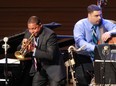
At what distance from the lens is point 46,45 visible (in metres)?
5.82

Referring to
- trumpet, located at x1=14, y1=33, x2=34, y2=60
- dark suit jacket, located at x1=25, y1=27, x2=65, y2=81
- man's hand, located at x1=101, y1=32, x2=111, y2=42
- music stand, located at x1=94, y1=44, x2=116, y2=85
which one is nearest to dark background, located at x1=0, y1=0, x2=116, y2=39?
man's hand, located at x1=101, y1=32, x2=111, y2=42

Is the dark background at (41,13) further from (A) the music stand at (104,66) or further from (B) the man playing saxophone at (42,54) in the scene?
(A) the music stand at (104,66)

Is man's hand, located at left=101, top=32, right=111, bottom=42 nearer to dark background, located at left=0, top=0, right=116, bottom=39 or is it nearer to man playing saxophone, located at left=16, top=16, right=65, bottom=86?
man playing saxophone, located at left=16, top=16, right=65, bottom=86

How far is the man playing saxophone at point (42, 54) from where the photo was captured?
5.65 metres

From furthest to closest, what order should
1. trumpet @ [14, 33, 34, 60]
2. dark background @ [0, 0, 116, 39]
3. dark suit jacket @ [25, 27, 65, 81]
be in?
dark background @ [0, 0, 116, 39] → dark suit jacket @ [25, 27, 65, 81] → trumpet @ [14, 33, 34, 60]

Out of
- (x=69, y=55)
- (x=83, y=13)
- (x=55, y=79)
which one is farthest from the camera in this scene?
(x=83, y=13)

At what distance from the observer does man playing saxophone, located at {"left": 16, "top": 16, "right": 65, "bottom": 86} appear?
565 centimetres

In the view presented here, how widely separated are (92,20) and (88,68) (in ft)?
2.56

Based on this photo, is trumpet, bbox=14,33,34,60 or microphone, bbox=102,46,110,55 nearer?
microphone, bbox=102,46,110,55

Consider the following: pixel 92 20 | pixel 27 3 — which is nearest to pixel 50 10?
pixel 27 3

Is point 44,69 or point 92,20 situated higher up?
point 92,20

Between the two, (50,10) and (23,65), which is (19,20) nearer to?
(50,10)

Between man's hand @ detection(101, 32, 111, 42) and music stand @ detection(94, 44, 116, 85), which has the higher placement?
man's hand @ detection(101, 32, 111, 42)

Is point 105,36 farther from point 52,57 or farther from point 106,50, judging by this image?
point 52,57
